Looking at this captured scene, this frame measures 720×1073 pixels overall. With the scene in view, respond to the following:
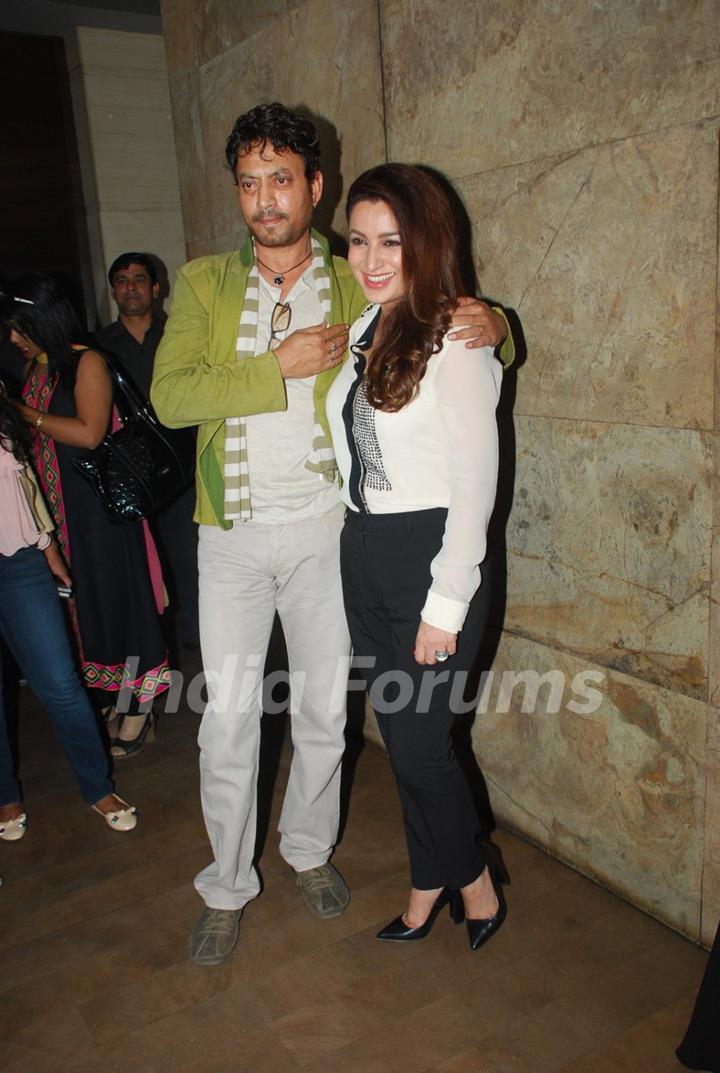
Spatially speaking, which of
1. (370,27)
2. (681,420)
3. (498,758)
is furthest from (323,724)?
(370,27)

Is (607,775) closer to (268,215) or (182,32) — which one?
(268,215)

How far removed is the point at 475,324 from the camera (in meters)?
1.79

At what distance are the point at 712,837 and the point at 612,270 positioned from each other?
1265 mm

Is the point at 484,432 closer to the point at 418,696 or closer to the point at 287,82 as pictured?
the point at 418,696

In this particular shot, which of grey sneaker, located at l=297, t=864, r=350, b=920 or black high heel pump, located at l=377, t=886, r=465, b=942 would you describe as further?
grey sneaker, located at l=297, t=864, r=350, b=920

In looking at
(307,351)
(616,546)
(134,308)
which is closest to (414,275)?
(307,351)

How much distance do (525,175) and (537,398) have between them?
0.52 meters

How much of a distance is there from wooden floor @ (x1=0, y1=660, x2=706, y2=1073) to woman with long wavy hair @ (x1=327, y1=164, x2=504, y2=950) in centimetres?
19

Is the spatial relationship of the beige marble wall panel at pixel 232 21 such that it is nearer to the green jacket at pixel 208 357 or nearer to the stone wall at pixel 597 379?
the stone wall at pixel 597 379

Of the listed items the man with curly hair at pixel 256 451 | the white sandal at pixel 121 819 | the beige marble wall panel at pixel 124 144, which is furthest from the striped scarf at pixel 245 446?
the beige marble wall panel at pixel 124 144

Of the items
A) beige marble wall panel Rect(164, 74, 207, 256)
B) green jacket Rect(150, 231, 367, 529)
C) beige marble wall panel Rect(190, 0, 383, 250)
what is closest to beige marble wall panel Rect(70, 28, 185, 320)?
beige marble wall panel Rect(164, 74, 207, 256)

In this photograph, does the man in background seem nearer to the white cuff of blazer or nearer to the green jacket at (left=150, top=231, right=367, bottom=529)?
the green jacket at (left=150, top=231, right=367, bottom=529)

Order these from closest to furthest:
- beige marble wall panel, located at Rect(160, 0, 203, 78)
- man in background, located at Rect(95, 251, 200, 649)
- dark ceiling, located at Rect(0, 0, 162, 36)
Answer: beige marble wall panel, located at Rect(160, 0, 203, 78) → man in background, located at Rect(95, 251, 200, 649) → dark ceiling, located at Rect(0, 0, 162, 36)

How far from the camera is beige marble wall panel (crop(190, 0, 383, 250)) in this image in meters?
2.61
